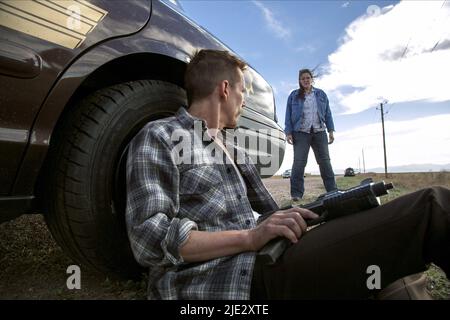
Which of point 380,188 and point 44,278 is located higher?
point 380,188

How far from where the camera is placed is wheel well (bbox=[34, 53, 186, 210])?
1.47 metres

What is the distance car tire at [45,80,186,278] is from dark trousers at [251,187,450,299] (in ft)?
2.32

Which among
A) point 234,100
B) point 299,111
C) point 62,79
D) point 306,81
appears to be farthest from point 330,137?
point 62,79

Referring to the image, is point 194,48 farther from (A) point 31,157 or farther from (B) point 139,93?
(A) point 31,157

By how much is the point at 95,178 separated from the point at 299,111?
3.80m

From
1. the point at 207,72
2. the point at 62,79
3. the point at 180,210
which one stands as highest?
the point at 207,72

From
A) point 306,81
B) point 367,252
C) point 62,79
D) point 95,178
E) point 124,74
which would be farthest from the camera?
point 306,81

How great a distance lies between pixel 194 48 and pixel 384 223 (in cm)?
126

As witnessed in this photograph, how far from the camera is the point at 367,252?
106cm

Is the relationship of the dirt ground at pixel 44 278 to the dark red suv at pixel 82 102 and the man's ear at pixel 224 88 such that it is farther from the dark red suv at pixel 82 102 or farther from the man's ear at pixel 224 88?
the man's ear at pixel 224 88

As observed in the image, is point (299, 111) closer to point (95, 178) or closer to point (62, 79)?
point (95, 178)

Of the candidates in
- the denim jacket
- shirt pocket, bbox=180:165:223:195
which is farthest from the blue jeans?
shirt pocket, bbox=180:165:223:195

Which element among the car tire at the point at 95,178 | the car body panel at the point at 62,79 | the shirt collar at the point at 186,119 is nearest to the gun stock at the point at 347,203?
the shirt collar at the point at 186,119

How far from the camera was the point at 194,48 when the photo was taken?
1853 millimetres
